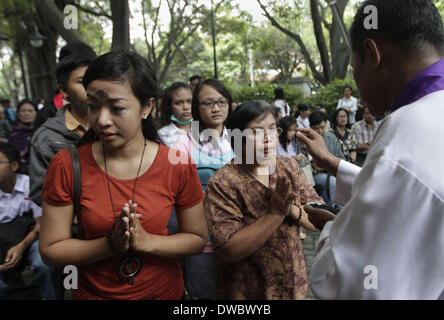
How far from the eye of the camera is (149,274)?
163 cm

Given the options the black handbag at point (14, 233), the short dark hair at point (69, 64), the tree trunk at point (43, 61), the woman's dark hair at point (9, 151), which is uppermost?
the tree trunk at point (43, 61)

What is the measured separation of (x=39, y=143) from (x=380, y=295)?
2.20m

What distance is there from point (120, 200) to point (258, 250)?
909 millimetres

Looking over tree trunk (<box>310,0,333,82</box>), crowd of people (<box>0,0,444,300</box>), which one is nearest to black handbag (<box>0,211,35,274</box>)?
crowd of people (<box>0,0,444,300</box>)

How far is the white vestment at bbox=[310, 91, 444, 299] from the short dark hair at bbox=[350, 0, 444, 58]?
255mm

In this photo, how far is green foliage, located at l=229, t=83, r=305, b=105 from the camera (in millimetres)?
16344

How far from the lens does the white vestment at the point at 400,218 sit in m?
0.93

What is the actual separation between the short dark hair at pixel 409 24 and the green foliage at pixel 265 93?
15419 millimetres

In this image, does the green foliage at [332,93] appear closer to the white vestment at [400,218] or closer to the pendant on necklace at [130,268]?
the pendant on necklace at [130,268]

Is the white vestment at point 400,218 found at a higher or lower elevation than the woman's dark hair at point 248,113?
lower

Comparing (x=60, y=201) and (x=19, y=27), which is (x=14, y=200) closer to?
(x=60, y=201)

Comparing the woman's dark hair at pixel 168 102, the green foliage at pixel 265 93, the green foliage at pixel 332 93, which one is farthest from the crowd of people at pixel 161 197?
the green foliage at pixel 265 93

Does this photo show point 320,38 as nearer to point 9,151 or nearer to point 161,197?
point 9,151

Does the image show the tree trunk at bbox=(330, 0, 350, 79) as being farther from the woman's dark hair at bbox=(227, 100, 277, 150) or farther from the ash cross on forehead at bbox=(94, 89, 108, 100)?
the ash cross on forehead at bbox=(94, 89, 108, 100)
